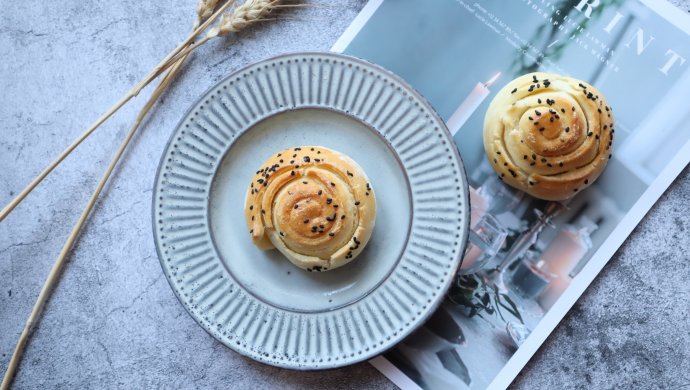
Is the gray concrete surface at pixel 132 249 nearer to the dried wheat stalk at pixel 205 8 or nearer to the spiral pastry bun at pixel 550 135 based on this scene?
the dried wheat stalk at pixel 205 8

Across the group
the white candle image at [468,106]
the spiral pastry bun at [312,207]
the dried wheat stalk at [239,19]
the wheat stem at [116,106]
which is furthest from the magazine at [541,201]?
the wheat stem at [116,106]

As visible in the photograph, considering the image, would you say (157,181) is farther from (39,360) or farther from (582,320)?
(582,320)

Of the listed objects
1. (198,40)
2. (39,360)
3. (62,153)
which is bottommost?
(39,360)

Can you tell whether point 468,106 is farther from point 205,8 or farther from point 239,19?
point 205,8

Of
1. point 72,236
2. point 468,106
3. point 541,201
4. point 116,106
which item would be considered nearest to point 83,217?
point 72,236

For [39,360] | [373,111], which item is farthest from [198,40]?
[39,360]

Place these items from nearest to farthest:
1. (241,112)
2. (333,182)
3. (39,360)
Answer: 1. (333,182)
2. (241,112)
3. (39,360)

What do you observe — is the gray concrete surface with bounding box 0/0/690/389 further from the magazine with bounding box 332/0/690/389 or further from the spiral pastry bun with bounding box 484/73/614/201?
the spiral pastry bun with bounding box 484/73/614/201
